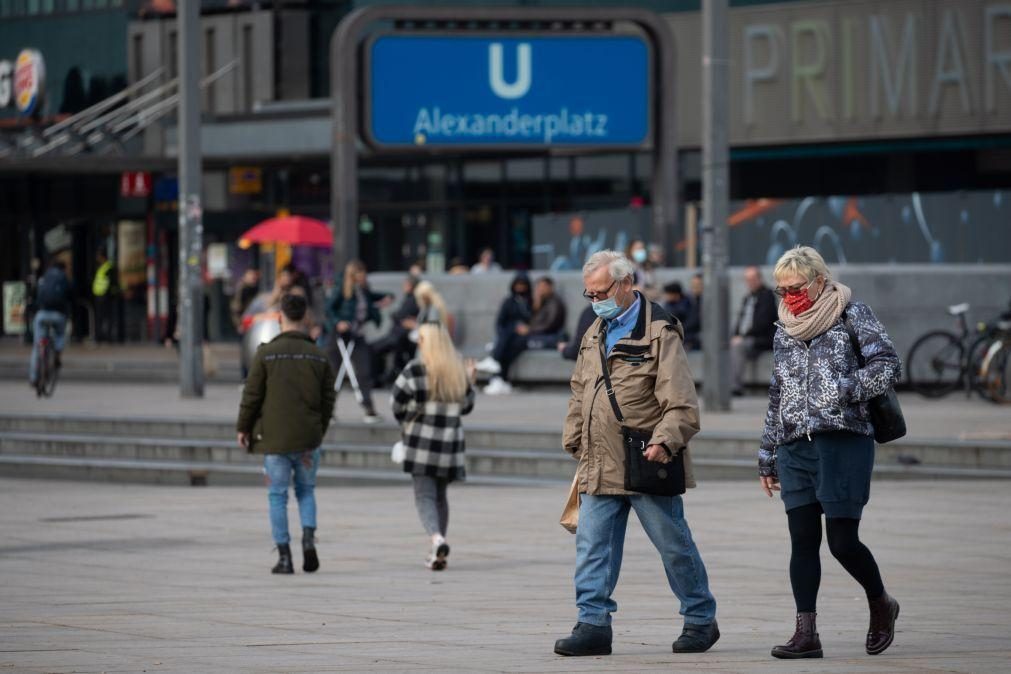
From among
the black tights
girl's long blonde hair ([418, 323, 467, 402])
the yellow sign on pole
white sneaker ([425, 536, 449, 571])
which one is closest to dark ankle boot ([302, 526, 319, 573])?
white sneaker ([425, 536, 449, 571])

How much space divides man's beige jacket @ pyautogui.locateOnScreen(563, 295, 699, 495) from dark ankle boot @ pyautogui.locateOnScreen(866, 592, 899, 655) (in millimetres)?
888

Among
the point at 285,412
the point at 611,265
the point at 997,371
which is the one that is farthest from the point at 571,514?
the point at 997,371

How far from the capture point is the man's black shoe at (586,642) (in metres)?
7.75

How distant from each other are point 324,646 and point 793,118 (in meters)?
25.8

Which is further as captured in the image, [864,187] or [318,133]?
[318,133]

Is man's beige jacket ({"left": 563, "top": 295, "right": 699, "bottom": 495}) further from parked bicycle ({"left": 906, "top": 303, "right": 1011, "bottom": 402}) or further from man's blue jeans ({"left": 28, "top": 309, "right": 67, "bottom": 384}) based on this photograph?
man's blue jeans ({"left": 28, "top": 309, "right": 67, "bottom": 384})

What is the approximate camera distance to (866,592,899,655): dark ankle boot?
7.68 metres

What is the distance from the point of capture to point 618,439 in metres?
7.72

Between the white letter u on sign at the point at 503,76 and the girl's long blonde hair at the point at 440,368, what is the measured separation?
1296cm

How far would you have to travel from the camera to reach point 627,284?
25.6 ft

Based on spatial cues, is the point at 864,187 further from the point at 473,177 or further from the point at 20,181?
the point at 20,181

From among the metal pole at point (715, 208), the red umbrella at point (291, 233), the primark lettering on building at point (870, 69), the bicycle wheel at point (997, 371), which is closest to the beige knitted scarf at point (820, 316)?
the metal pole at point (715, 208)

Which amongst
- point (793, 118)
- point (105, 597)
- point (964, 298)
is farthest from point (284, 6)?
point (105, 597)

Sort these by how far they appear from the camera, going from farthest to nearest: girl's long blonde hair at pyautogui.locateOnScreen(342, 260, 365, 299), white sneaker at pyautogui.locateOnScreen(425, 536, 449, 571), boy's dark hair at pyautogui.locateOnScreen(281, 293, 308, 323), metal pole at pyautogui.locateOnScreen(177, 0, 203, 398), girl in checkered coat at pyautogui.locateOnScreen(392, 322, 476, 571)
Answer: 1. metal pole at pyautogui.locateOnScreen(177, 0, 203, 398)
2. girl's long blonde hair at pyautogui.locateOnScreen(342, 260, 365, 299)
3. girl in checkered coat at pyautogui.locateOnScreen(392, 322, 476, 571)
4. boy's dark hair at pyautogui.locateOnScreen(281, 293, 308, 323)
5. white sneaker at pyautogui.locateOnScreen(425, 536, 449, 571)
